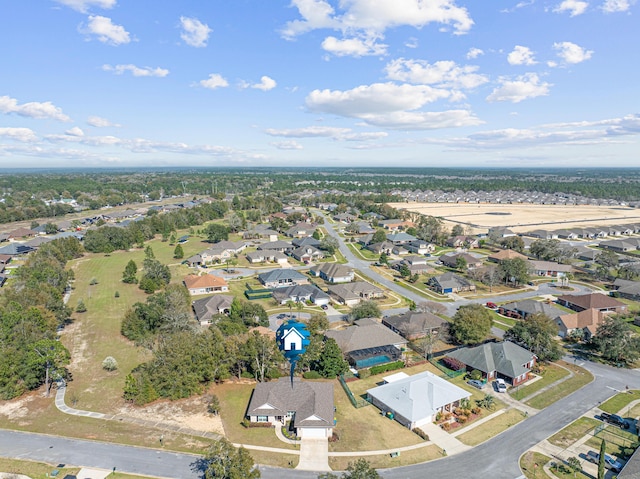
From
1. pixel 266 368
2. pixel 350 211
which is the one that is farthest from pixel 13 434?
pixel 350 211

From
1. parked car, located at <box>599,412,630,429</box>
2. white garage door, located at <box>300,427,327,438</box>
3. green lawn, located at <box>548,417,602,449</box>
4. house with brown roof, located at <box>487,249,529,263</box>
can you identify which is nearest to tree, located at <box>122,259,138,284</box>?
white garage door, located at <box>300,427,327,438</box>

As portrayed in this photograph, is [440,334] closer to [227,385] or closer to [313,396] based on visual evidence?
→ [313,396]

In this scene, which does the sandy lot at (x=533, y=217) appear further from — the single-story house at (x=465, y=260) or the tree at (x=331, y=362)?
the tree at (x=331, y=362)

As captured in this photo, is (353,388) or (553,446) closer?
(553,446)

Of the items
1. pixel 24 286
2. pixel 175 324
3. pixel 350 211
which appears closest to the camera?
pixel 175 324

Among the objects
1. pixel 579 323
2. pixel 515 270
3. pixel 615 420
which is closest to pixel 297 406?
pixel 615 420

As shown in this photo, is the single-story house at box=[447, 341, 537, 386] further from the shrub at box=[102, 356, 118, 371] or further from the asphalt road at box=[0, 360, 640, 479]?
the shrub at box=[102, 356, 118, 371]
